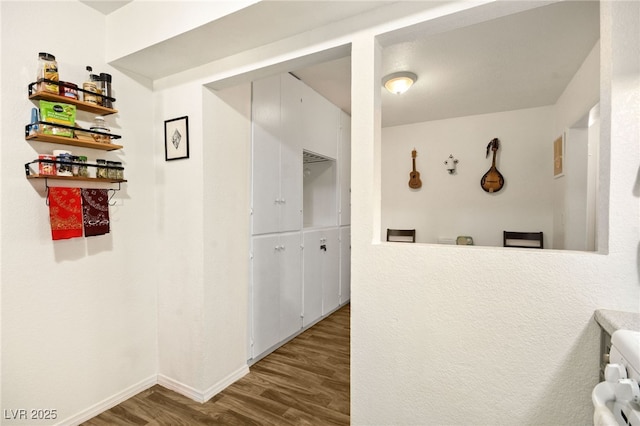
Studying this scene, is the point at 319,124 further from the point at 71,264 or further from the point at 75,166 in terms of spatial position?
the point at 71,264

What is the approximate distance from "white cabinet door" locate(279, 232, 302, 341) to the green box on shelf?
1.67 meters

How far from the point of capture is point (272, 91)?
265 cm

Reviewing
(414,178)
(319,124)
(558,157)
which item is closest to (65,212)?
(319,124)

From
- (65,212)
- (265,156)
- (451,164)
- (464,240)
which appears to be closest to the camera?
(65,212)

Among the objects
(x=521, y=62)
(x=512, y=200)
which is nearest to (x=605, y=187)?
(x=521, y=62)

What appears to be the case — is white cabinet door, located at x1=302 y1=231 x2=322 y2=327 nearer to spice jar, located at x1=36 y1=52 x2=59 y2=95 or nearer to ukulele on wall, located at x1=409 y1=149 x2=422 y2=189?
ukulele on wall, located at x1=409 y1=149 x2=422 y2=189

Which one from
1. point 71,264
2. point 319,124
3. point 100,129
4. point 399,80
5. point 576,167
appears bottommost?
point 71,264

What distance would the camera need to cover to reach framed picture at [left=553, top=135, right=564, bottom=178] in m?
3.18

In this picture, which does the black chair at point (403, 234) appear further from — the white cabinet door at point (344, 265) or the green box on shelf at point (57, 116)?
the green box on shelf at point (57, 116)

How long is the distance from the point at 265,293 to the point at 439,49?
2.40 metres

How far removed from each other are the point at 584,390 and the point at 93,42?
306 cm

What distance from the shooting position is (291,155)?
293cm

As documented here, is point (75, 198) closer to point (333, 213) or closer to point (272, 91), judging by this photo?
point (272, 91)

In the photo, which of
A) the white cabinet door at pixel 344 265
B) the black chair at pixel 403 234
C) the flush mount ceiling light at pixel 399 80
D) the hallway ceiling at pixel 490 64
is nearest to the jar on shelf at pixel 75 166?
the hallway ceiling at pixel 490 64
